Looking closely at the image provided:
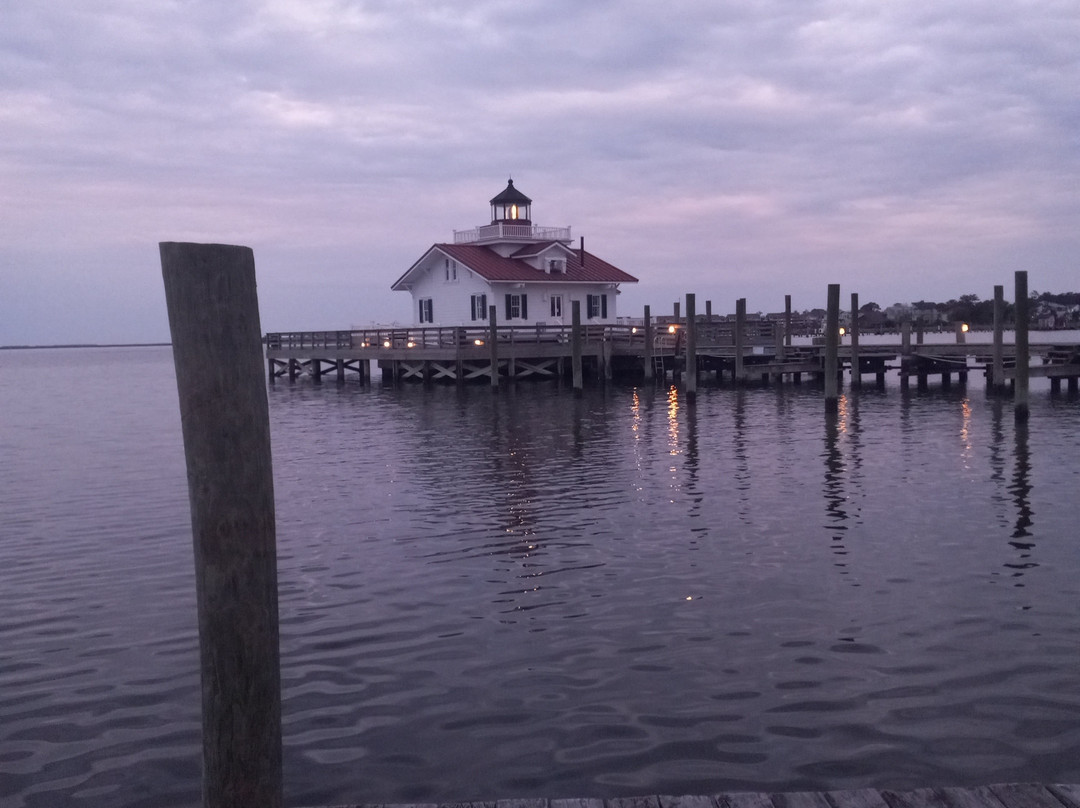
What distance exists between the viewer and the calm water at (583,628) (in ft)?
22.2

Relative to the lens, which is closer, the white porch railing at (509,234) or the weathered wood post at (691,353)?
the weathered wood post at (691,353)

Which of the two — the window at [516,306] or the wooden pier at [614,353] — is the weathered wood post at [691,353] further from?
the window at [516,306]

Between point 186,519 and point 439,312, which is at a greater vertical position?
point 439,312

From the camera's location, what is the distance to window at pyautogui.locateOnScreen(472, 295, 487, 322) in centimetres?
4900

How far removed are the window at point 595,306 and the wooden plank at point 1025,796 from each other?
47796 millimetres

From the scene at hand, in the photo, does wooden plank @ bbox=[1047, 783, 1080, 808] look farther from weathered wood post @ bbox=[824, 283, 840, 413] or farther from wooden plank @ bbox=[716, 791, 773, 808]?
weathered wood post @ bbox=[824, 283, 840, 413]

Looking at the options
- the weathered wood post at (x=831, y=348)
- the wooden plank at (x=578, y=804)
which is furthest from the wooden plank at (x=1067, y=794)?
the weathered wood post at (x=831, y=348)

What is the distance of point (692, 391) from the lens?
33938 millimetres

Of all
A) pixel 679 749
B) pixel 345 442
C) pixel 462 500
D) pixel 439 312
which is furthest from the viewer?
pixel 439 312

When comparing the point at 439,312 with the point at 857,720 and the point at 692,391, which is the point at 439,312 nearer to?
the point at 692,391

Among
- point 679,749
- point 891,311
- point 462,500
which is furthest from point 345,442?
point 891,311

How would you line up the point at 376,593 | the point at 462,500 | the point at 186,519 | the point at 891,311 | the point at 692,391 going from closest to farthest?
the point at 376,593 → the point at 186,519 → the point at 462,500 → the point at 692,391 → the point at 891,311

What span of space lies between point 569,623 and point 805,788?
3.65 meters

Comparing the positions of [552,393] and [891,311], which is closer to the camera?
[552,393]
